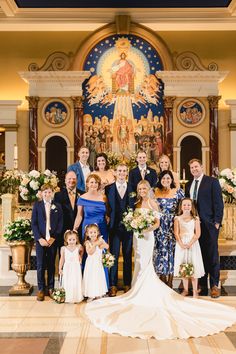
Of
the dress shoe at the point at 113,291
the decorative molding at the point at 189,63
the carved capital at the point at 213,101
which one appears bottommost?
the dress shoe at the point at 113,291

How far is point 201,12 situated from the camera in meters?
13.8

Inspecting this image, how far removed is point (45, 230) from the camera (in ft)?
21.8

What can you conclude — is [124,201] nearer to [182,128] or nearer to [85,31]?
[182,128]

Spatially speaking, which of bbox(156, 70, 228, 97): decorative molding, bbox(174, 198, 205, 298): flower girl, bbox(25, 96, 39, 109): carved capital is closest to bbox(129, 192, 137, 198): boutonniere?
bbox(174, 198, 205, 298): flower girl

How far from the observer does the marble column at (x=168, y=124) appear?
1406 cm

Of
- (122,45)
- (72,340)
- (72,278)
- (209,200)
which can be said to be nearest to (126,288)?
(72,278)

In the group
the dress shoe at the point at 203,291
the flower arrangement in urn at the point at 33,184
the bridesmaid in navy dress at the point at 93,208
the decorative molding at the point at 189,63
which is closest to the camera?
the bridesmaid in navy dress at the point at 93,208

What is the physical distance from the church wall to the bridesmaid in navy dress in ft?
27.6

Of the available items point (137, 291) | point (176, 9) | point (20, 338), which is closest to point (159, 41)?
point (176, 9)

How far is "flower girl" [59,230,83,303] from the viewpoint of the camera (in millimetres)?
6324

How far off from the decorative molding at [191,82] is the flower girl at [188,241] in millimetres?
8149

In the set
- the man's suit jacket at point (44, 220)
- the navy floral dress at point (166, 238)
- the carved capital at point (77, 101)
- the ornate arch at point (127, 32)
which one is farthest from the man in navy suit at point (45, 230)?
the ornate arch at point (127, 32)

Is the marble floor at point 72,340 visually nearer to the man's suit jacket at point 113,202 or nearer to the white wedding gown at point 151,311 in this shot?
the white wedding gown at point 151,311

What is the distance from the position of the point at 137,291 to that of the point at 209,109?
29.6 ft
